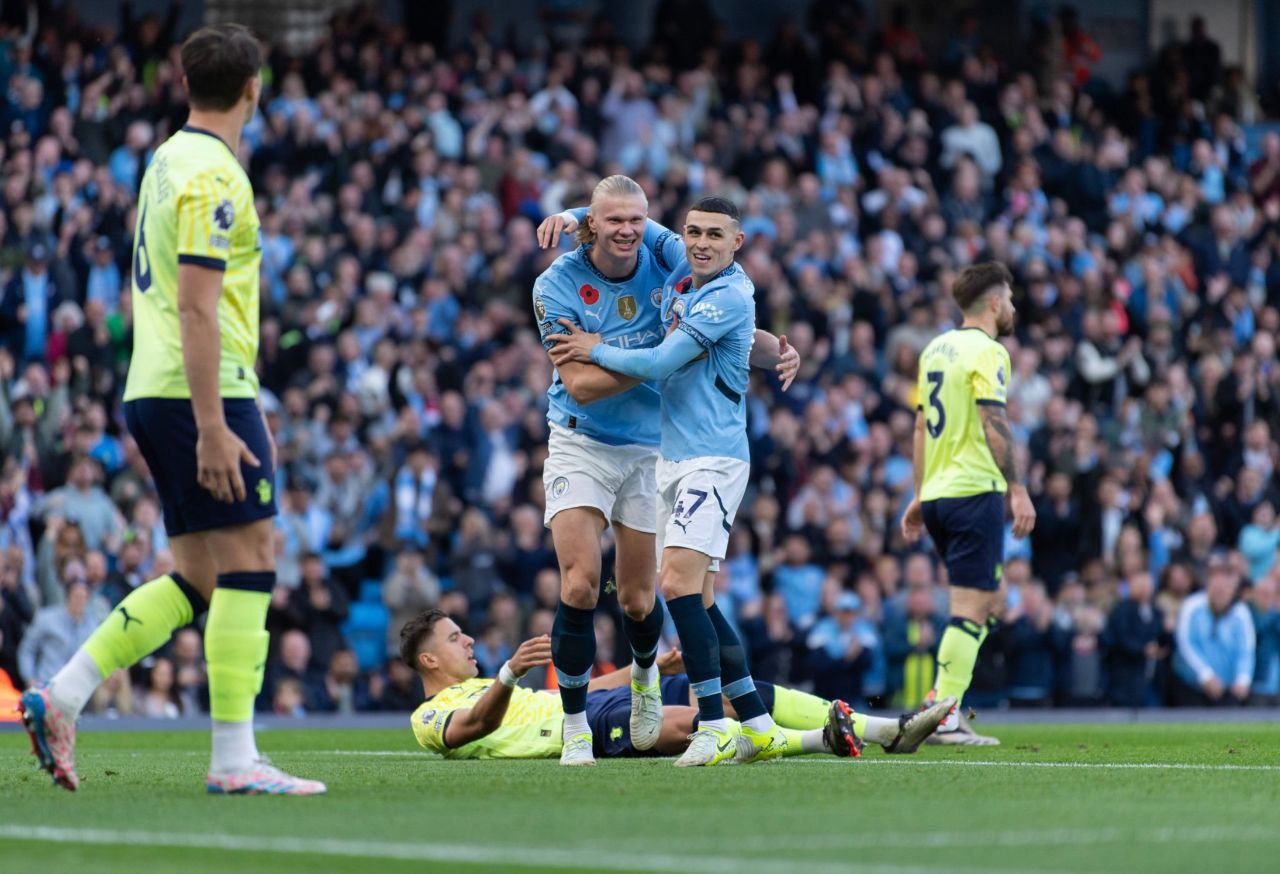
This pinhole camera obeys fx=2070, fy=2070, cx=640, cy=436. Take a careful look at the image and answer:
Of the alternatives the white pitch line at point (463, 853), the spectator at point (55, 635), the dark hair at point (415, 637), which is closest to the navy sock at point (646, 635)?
the dark hair at point (415, 637)

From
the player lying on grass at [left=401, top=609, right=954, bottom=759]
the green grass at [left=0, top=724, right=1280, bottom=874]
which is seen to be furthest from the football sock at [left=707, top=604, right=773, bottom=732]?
the green grass at [left=0, top=724, right=1280, bottom=874]

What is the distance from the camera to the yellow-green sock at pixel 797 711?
31.3 feet

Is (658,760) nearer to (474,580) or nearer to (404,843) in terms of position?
(404,843)

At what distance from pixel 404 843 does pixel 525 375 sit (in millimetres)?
13762

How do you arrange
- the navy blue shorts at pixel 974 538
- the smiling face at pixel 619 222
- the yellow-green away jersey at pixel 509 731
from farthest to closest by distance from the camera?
1. the navy blue shorts at pixel 974 538
2. the yellow-green away jersey at pixel 509 731
3. the smiling face at pixel 619 222

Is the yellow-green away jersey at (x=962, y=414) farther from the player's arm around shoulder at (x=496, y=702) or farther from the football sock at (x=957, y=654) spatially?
the player's arm around shoulder at (x=496, y=702)

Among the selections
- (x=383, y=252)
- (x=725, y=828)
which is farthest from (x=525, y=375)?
(x=725, y=828)

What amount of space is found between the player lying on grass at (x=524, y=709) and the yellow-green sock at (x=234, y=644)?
2.15m

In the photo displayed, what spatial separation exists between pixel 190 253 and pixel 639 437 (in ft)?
9.86

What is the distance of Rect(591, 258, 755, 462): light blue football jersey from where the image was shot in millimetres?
8359

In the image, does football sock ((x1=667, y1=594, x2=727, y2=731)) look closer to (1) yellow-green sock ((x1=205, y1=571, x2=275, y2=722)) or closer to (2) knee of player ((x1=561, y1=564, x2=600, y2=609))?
(2) knee of player ((x1=561, y1=564, x2=600, y2=609))

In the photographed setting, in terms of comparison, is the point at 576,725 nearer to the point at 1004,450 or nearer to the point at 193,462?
the point at 193,462

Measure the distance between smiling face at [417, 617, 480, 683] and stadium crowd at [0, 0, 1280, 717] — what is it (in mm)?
6480

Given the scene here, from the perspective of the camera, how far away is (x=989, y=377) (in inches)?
425
